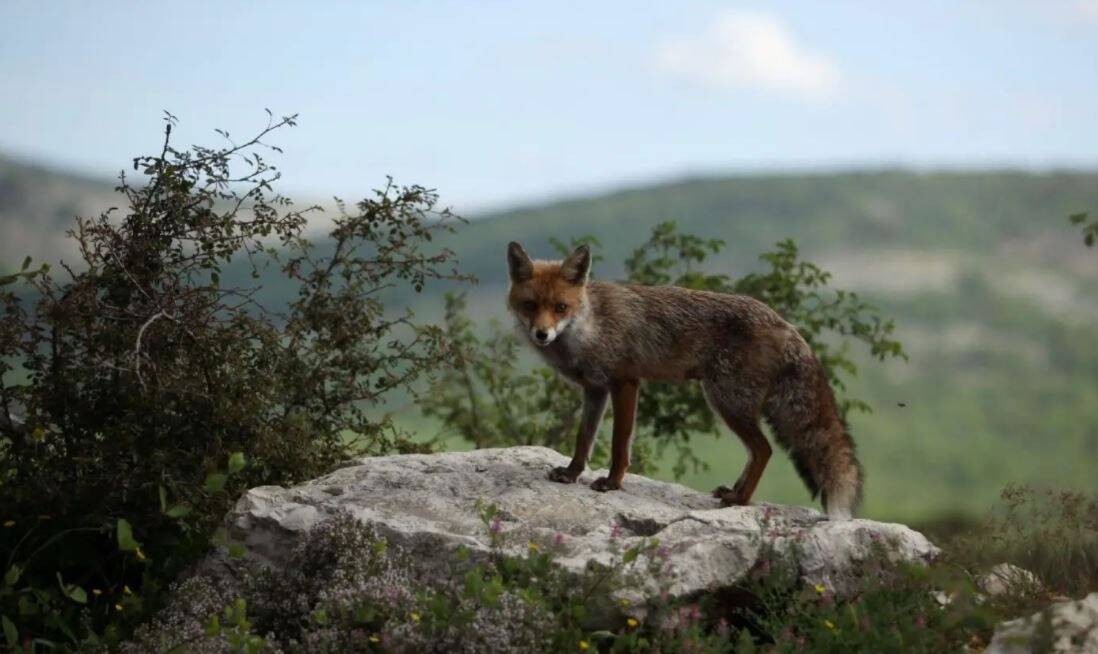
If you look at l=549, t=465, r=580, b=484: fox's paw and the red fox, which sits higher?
the red fox

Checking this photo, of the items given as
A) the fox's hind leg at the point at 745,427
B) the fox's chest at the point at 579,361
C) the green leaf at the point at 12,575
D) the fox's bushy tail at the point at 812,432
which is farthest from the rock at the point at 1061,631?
the green leaf at the point at 12,575

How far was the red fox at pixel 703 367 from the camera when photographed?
8.15 meters

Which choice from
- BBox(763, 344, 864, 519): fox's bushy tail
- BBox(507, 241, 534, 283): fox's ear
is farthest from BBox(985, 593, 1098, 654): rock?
BBox(507, 241, 534, 283): fox's ear

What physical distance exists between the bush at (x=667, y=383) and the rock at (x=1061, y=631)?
5445mm

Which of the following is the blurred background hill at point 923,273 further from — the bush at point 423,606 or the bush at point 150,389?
the bush at point 423,606

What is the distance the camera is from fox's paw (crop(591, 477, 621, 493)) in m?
7.95

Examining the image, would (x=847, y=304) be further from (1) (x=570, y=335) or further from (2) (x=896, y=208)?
(2) (x=896, y=208)

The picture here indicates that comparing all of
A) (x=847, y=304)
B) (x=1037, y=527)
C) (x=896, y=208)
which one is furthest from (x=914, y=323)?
(x=1037, y=527)

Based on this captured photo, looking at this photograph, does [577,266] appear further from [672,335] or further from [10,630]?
[10,630]

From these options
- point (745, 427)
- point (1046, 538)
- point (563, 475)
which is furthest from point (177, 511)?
point (1046, 538)

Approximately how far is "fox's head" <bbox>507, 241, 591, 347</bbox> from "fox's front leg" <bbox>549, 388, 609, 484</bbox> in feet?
1.61

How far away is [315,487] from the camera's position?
7.54 metres

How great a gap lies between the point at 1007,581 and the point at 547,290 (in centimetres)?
333

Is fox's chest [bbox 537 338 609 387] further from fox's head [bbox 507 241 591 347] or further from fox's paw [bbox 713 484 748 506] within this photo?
fox's paw [bbox 713 484 748 506]
